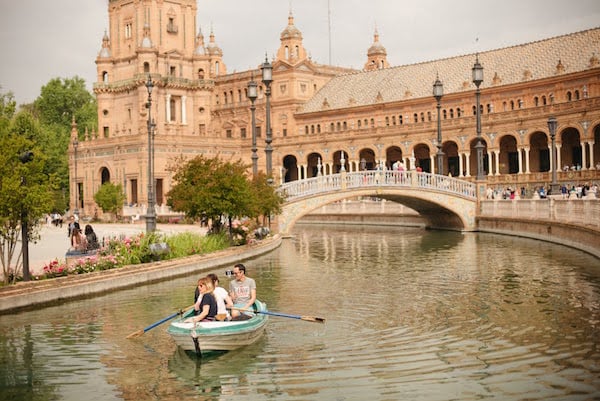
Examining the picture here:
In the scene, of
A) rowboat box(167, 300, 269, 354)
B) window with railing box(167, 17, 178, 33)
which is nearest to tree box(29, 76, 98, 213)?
window with railing box(167, 17, 178, 33)

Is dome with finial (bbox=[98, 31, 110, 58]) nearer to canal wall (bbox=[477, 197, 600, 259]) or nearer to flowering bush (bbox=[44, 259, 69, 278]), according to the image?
canal wall (bbox=[477, 197, 600, 259])

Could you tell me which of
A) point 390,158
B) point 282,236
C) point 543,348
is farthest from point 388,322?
point 390,158

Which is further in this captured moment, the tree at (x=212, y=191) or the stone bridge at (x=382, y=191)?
the stone bridge at (x=382, y=191)

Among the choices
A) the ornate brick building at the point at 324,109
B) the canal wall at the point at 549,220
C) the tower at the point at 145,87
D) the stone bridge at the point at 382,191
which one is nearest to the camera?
the canal wall at the point at 549,220

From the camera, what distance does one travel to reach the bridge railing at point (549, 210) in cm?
2898

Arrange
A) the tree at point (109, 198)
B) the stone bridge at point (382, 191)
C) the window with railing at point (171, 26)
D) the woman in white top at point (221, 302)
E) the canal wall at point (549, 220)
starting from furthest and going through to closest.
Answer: the window with railing at point (171, 26) → the tree at point (109, 198) → the stone bridge at point (382, 191) → the canal wall at point (549, 220) → the woman in white top at point (221, 302)

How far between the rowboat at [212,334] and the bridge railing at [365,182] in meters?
27.6

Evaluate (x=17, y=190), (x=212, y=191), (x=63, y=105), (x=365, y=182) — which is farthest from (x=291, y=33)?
(x=17, y=190)

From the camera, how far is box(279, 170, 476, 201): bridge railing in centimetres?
4319

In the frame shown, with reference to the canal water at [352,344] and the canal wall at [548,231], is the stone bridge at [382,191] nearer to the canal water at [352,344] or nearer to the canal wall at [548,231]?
the canal wall at [548,231]

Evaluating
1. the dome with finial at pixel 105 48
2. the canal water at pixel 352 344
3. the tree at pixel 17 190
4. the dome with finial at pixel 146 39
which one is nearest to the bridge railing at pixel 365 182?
the canal water at pixel 352 344

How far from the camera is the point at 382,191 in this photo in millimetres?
43938

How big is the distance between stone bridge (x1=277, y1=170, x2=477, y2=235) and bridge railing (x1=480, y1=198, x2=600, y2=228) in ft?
3.76

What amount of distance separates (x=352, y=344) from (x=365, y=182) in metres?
29.1
